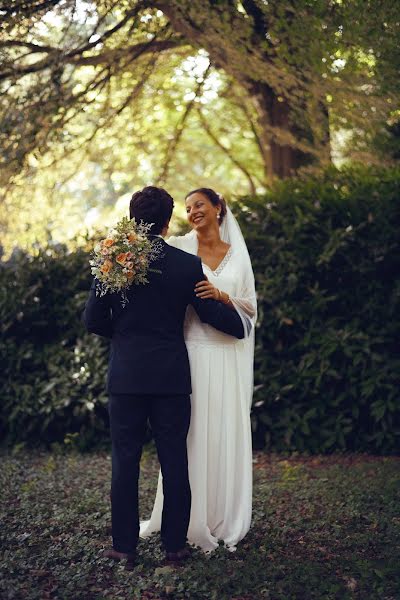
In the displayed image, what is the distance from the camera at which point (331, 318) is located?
7078 mm

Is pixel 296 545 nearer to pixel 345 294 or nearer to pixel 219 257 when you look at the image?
pixel 219 257

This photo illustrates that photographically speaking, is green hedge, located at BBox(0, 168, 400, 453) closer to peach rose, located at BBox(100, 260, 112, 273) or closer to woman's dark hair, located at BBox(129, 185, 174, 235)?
woman's dark hair, located at BBox(129, 185, 174, 235)

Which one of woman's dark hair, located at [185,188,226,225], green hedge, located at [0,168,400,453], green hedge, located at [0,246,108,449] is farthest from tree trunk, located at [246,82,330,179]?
woman's dark hair, located at [185,188,226,225]

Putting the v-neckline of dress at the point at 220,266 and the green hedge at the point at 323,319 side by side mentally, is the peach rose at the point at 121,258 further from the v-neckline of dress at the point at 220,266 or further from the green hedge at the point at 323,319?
the green hedge at the point at 323,319

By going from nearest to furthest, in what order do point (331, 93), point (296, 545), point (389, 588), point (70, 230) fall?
point (389, 588), point (296, 545), point (331, 93), point (70, 230)

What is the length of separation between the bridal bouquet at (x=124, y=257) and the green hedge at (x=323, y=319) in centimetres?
336

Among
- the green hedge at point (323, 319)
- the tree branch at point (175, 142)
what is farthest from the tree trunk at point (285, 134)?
the green hedge at point (323, 319)

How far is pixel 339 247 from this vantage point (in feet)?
23.0

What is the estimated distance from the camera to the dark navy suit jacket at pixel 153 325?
395 centimetres

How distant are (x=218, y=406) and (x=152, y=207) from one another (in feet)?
4.00

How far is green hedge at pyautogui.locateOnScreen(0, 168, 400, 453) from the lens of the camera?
6.91m

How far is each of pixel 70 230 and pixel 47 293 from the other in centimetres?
463

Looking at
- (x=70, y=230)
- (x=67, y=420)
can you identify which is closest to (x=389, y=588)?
(x=67, y=420)

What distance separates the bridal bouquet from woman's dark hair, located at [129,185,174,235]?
0.09 meters
